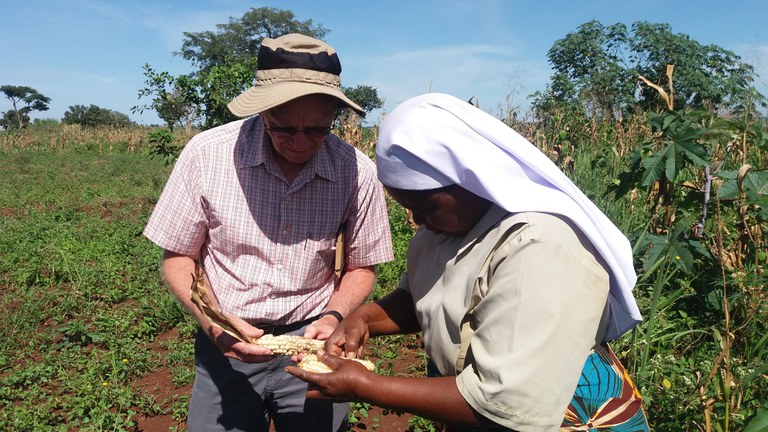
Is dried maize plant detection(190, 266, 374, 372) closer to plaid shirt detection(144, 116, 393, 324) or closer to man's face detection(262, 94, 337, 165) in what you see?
plaid shirt detection(144, 116, 393, 324)

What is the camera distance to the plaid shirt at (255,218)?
6.01 ft

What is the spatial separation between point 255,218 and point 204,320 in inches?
14.4

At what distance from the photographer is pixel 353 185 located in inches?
79.1

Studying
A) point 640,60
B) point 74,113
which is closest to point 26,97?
point 74,113

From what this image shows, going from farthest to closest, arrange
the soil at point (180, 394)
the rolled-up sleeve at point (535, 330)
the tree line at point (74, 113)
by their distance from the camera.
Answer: the tree line at point (74, 113)
the soil at point (180, 394)
the rolled-up sleeve at point (535, 330)

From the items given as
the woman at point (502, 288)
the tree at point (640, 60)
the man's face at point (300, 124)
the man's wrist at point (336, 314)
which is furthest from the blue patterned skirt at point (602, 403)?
the tree at point (640, 60)

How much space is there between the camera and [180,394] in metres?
3.64

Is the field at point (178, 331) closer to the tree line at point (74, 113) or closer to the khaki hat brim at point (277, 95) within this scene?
the khaki hat brim at point (277, 95)

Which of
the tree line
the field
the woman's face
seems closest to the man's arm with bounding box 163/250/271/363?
the woman's face

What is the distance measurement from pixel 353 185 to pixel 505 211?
2.72 feet

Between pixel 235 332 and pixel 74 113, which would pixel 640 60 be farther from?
pixel 74 113

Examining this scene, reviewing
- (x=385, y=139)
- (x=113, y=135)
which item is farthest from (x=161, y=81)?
(x=113, y=135)

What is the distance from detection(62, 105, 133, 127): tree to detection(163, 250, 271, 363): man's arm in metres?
38.6

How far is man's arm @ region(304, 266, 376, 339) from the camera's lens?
188 cm
